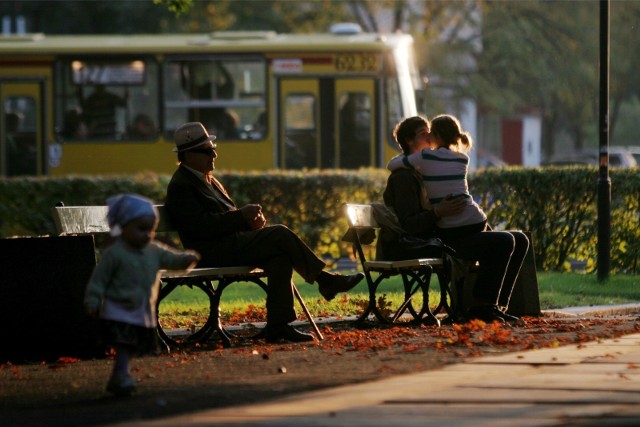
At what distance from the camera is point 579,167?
16266mm

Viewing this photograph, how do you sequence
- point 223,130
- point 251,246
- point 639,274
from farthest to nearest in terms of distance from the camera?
point 223,130, point 639,274, point 251,246

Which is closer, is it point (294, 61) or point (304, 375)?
point (304, 375)

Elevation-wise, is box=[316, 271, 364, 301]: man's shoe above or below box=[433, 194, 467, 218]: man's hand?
below

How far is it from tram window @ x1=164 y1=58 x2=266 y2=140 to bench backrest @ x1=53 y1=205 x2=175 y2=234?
13902mm

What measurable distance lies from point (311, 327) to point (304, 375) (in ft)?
9.07

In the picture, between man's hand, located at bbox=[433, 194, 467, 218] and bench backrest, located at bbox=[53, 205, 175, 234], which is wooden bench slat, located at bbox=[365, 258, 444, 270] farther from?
bench backrest, located at bbox=[53, 205, 175, 234]

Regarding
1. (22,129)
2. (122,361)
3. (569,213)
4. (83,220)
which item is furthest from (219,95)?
(122,361)

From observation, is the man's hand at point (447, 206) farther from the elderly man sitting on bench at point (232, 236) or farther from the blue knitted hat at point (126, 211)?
the blue knitted hat at point (126, 211)

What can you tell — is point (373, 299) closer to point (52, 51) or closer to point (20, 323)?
point (20, 323)

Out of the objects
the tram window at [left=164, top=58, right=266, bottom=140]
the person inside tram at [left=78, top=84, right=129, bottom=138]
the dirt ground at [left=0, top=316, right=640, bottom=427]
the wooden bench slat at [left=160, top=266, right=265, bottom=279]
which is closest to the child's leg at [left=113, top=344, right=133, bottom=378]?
the dirt ground at [left=0, top=316, right=640, bottom=427]

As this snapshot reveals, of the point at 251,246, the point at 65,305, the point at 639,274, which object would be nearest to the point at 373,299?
the point at 251,246

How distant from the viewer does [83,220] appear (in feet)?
32.5

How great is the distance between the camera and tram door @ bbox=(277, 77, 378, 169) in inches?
947

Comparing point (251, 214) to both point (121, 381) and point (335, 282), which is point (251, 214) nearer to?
point (335, 282)
